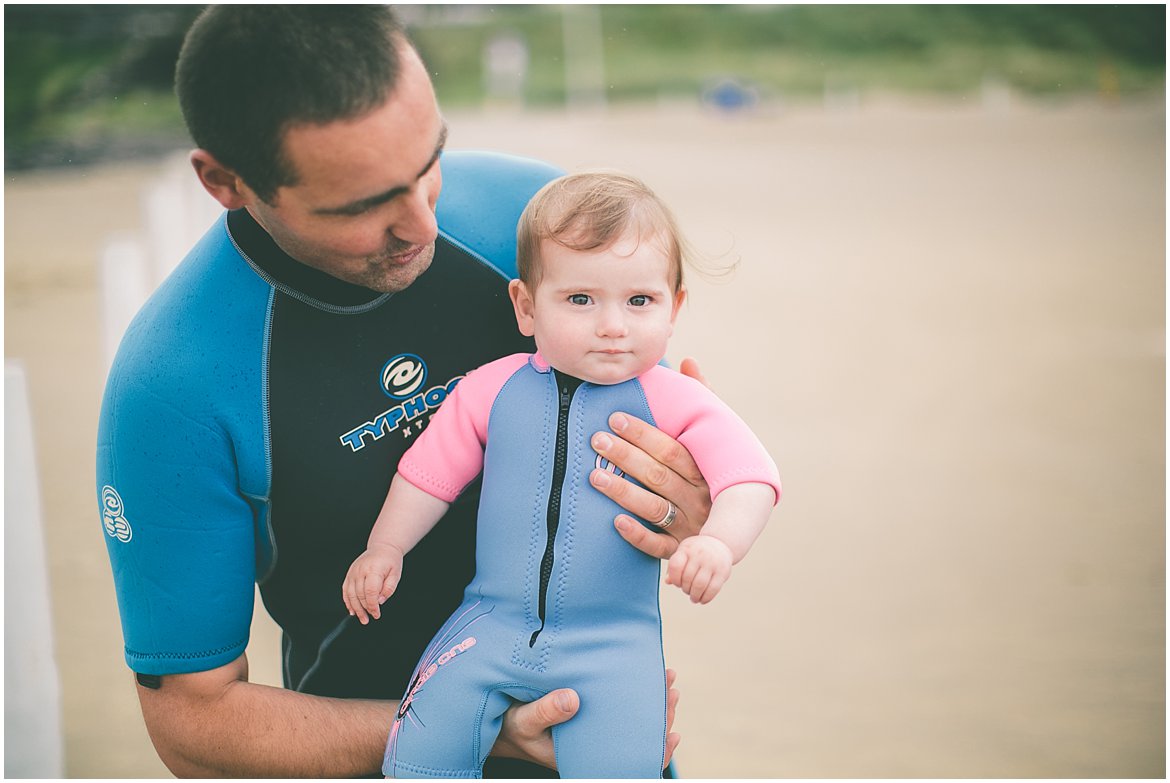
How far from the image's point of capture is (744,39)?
56.9m

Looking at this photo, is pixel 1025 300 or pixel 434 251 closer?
pixel 434 251

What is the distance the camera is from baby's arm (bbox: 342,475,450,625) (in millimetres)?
2182

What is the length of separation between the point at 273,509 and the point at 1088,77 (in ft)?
160

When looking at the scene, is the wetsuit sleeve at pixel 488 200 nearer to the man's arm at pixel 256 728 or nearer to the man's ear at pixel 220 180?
the man's ear at pixel 220 180

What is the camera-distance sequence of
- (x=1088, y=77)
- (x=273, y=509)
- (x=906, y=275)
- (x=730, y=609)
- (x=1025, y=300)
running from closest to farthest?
(x=273, y=509), (x=730, y=609), (x=1025, y=300), (x=906, y=275), (x=1088, y=77)

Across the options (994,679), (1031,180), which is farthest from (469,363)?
(1031,180)

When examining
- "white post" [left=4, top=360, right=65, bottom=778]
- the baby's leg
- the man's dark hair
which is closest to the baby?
the baby's leg

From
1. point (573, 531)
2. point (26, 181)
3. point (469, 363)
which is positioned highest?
point (26, 181)

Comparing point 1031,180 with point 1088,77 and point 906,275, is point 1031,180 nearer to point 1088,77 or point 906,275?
point 906,275

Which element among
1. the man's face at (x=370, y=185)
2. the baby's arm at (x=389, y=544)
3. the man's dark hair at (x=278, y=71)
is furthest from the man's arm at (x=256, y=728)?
the man's dark hair at (x=278, y=71)

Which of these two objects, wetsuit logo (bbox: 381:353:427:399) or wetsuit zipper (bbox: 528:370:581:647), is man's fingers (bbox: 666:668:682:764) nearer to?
wetsuit zipper (bbox: 528:370:581:647)

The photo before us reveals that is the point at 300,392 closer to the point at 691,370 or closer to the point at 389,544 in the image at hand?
the point at 389,544

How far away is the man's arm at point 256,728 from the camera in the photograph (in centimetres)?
235

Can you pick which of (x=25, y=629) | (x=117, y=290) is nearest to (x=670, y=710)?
(x=25, y=629)
